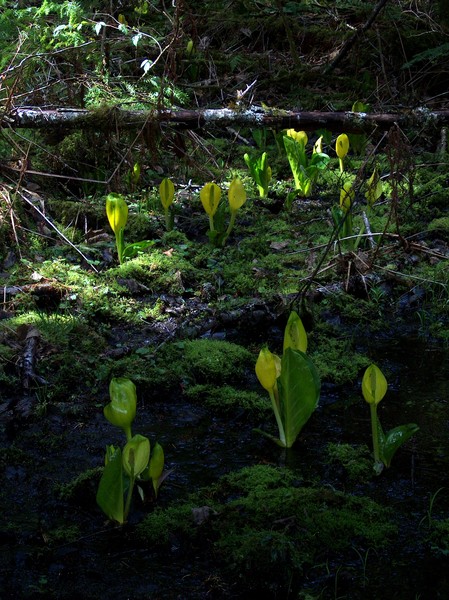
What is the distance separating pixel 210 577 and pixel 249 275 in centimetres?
236

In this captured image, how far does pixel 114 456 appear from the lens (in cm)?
A: 210

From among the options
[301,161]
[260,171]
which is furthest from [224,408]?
[301,161]

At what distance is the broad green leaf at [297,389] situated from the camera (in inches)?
96.1

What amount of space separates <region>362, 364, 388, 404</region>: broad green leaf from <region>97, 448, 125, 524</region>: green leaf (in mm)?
866

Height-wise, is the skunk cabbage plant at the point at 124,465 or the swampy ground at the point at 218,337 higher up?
the skunk cabbage plant at the point at 124,465

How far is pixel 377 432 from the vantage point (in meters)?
2.40

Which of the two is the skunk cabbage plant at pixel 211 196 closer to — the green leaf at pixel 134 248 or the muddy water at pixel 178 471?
the green leaf at pixel 134 248

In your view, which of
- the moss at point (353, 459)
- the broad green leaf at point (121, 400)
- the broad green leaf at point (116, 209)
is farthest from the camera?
the broad green leaf at point (116, 209)

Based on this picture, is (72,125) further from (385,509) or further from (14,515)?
(385,509)

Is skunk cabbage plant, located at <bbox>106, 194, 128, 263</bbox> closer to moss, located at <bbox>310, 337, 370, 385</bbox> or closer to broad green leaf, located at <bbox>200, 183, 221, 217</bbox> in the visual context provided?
broad green leaf, located at <bbox>200, 183, 221, 217</bbox>

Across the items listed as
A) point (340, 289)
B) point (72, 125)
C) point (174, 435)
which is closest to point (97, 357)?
point (174, 435)

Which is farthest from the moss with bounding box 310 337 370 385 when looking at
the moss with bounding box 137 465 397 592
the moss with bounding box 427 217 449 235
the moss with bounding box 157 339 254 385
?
the moss with bounding box 427 217 449 235

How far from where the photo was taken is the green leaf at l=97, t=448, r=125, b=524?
6.82 ft

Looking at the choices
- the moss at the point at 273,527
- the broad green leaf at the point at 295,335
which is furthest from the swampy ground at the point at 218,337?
the broad green leaf at the point at 295,335
